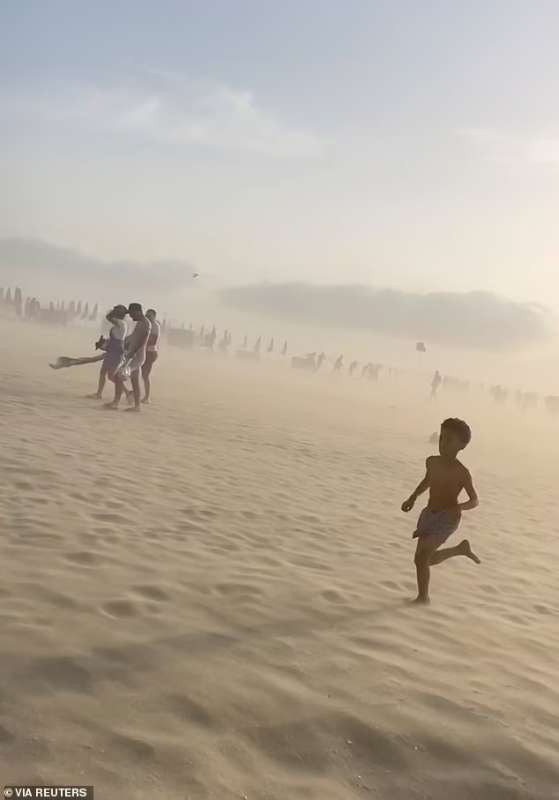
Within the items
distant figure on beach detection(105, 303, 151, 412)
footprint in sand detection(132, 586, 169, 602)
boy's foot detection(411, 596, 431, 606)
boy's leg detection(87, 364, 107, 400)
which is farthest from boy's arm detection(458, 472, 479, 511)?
boy's leg detection(87, 364, 107, 400)

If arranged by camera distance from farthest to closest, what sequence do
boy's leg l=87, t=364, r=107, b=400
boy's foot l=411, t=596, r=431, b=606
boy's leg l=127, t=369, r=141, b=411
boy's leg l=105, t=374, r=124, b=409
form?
1. boy's leg l=87, t=364, r=107, b=400
2. boy's leg l=127, t=369, r=141, b=411
3. boy's leg l=105, t=374, r=124, b=409
4. boy's foot l=411, t=596, r=431, b=606

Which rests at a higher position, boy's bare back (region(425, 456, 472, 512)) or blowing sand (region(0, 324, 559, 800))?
boy's bare back (region(425, 456, 472, 512))

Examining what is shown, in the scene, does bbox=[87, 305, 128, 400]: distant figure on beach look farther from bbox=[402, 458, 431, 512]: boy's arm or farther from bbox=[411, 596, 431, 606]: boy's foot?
bbox=[411, 596, 431, 606]: boy's foot

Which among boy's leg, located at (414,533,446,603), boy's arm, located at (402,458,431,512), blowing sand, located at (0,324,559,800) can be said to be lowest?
blowing sand, located at (0,324,559,800)

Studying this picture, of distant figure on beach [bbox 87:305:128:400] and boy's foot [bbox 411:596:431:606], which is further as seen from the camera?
distant figure on beach [bbox 87:305:128:400]

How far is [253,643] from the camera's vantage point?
4.08 meters

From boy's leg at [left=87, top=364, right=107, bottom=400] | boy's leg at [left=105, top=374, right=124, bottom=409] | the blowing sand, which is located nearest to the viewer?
the blowing sand

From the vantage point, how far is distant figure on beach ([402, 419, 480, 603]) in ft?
17.1

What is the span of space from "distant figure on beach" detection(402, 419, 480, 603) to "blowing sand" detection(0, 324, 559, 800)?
438 millimetres

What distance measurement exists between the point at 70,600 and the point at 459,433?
3270 millimetres

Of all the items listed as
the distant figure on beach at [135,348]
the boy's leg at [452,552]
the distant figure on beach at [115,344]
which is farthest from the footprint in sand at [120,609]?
the distant figure on beach at [115,344]

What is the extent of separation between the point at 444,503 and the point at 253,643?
6.92ft

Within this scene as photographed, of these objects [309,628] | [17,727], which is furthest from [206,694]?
[309,628]

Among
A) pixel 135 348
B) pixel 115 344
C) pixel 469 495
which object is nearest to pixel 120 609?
pixel 469 495
